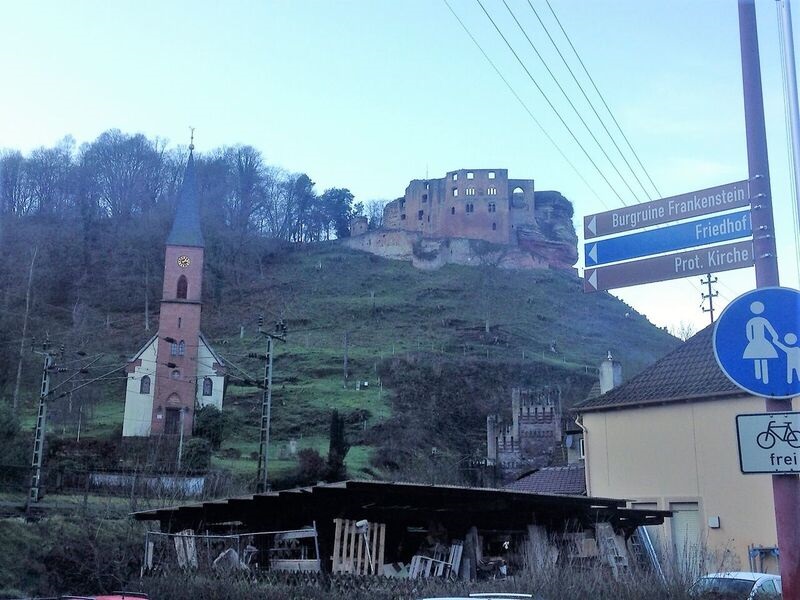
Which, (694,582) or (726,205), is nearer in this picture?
(726,205)

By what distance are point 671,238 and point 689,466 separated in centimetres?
1775

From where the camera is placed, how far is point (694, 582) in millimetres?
8875

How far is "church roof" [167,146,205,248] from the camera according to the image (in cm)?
6397

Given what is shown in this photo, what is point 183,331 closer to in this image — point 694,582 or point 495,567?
point 495,567

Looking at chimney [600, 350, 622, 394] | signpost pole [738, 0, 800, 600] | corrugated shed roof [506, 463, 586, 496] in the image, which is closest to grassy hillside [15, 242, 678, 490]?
corrugated shed roof [506, 463, 586, 496]

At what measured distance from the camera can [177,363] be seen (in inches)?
2365

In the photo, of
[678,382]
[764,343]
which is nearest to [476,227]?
[678,382]

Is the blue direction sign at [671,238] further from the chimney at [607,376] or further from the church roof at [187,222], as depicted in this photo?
the church roof at [187,222]

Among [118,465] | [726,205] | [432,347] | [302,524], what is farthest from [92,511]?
[432,347]

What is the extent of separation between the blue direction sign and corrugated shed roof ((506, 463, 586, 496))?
21.6 meters

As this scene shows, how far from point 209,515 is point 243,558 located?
63.3 inches

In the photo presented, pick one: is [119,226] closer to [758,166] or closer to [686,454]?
[686,454]

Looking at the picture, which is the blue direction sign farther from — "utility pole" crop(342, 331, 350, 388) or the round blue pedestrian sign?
"utility pole" crop(342, 331, 350, 388)

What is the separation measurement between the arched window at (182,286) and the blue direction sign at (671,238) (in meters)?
58.5
